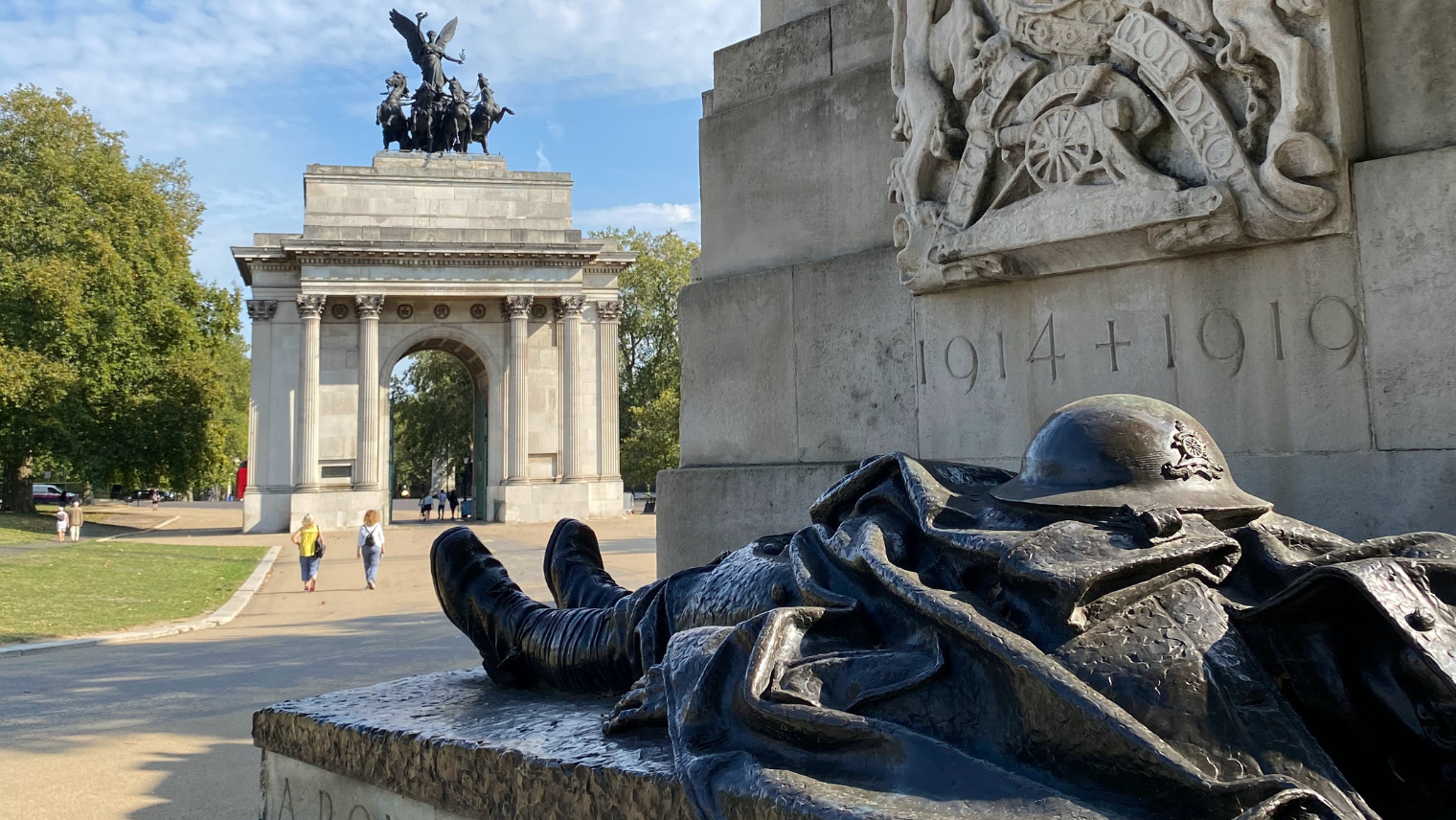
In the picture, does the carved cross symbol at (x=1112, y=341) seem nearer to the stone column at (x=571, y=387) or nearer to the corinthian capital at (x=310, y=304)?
the stone column at (x=571, y=387)

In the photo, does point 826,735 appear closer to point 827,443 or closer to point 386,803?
point 386,803

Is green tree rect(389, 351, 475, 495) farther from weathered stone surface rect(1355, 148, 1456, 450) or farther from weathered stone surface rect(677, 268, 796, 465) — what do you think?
weathered stone surface rect(1355, 148, 1456, 450)

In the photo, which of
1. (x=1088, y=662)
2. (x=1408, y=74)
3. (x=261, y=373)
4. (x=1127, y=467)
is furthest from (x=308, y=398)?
(x=1088, y=662)

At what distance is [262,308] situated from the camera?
131 ft

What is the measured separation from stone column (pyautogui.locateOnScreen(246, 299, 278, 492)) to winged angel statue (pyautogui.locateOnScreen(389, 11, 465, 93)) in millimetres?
11990

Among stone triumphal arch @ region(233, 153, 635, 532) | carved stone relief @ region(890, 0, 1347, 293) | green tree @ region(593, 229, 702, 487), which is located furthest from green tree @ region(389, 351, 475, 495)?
carved stone relief @ region(890, 0, 1347, 293)

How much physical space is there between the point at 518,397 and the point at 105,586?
945 inches

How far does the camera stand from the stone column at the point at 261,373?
39.4 m

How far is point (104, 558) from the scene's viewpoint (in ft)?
72.6

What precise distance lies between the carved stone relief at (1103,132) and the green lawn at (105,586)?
10.9 m

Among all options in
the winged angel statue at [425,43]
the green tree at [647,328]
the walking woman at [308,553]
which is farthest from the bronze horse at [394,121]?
the walking woman at [308,553]

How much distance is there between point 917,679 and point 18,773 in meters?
5.28

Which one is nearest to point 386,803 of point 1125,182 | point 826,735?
point 826,735

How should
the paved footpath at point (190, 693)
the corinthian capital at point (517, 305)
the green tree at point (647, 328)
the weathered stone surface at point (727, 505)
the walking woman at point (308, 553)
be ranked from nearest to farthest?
the weathered stone surface at point (727, 505), the paved footpath at point (190, 693), the walking woman at point (308, 553), the corinthian capital at point (517, 305), the green tree at point (647, 328)
